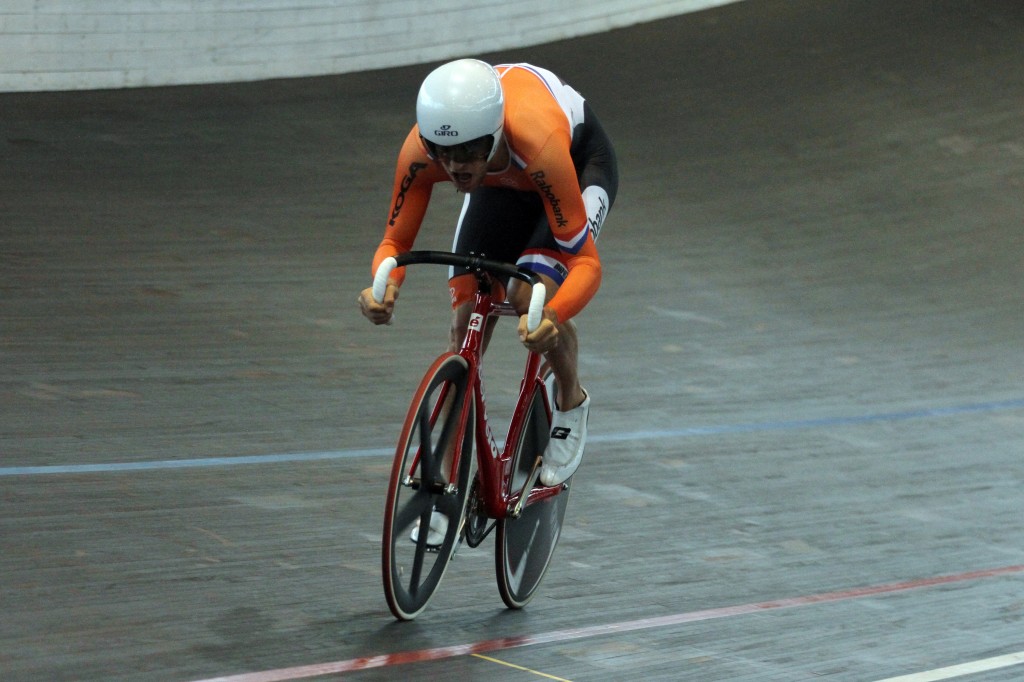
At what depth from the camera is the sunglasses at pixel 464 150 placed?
9.00 ft

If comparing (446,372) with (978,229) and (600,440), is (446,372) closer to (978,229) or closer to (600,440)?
(600,440)

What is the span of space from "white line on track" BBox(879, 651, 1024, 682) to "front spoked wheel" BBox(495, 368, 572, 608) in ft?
3.06

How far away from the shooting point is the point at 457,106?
2672 mm

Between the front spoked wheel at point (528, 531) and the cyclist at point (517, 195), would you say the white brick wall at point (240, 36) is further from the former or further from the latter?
Result: the front spoked wheel at point (528, 531)

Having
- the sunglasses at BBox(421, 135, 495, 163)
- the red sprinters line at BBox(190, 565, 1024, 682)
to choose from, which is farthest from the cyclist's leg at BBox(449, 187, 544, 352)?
the red sprinters line at BBox(190, 565, 1024, 682)

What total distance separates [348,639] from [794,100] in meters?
8.51

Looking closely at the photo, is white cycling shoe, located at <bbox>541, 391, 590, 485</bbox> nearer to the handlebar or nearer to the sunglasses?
the handlebar

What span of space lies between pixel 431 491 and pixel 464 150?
0.79 metres

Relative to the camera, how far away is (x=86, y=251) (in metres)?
6.18

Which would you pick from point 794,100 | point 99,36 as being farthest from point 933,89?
point 99,36

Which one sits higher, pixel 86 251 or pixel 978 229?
pixel 978 229

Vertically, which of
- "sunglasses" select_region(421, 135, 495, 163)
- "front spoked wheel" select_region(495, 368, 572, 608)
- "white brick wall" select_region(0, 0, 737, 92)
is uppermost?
"white brick wall" select_region(0, 0, 737, 92)

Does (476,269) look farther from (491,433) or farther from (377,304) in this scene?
(491,433)

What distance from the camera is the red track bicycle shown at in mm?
2838
